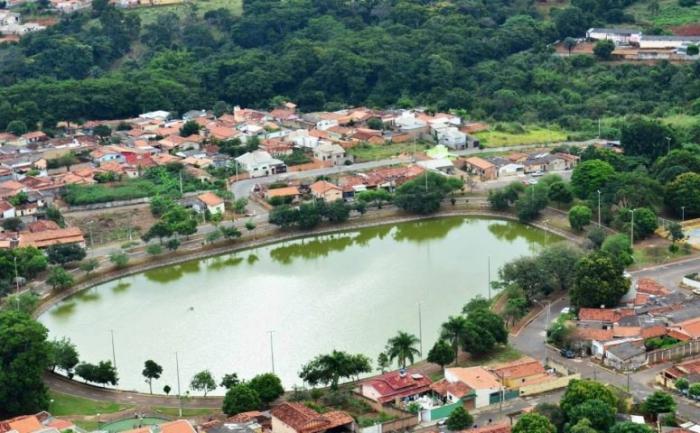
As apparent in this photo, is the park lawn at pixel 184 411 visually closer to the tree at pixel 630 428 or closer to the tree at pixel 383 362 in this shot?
the tree at pixel 383 362

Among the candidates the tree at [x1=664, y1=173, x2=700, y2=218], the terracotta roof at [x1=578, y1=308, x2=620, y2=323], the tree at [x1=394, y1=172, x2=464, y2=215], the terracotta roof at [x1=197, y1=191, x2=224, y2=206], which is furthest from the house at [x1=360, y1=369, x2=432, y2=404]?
the terracotta roof at [x1=197, y1=191, x2=224, y2=206]

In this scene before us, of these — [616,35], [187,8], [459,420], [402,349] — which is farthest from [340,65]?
[459,420]

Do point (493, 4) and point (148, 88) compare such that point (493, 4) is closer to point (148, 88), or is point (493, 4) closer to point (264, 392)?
point (148, 88)

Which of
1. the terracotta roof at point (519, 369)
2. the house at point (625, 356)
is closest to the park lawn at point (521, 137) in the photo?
the house at point (625, 356)

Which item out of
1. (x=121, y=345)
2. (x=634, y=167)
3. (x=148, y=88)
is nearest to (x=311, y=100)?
(x=148, y=88)

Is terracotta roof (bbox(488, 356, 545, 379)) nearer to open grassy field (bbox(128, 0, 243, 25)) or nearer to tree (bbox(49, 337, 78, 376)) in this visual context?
tree (bbox(49, 337, 78, 376))

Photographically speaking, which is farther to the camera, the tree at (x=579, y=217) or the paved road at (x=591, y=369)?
the tree at (x=579, y=217)

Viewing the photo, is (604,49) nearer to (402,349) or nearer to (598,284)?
(598,284)
